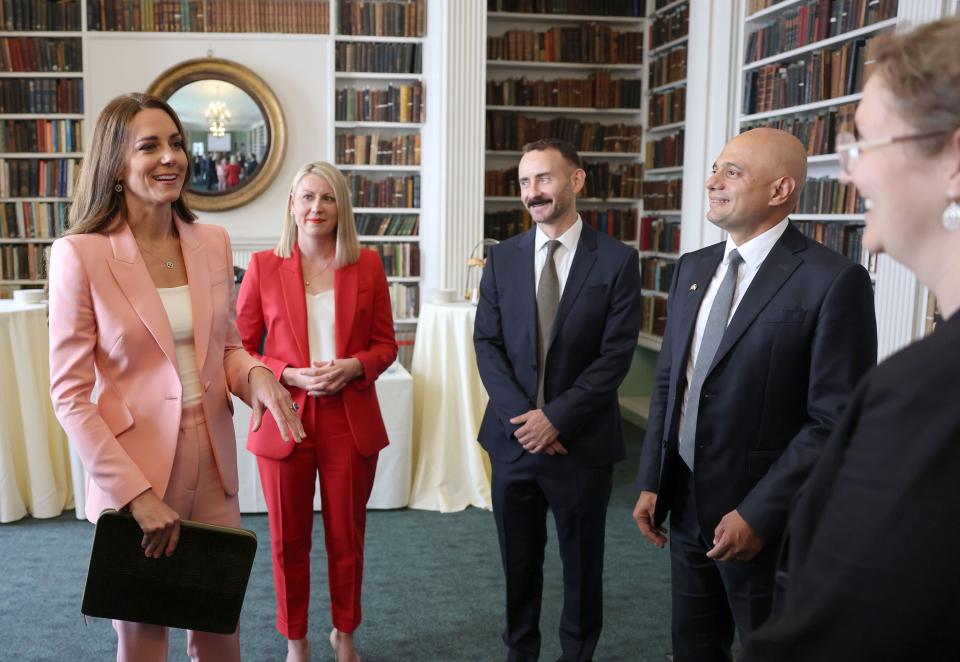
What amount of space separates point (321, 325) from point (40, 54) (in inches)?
211

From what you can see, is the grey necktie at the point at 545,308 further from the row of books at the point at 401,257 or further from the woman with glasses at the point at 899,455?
the row of books at the point at 401,257

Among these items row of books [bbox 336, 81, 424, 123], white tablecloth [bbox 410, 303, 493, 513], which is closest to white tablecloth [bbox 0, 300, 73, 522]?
white tablecloth [bbox 410, 303, 493, 513]

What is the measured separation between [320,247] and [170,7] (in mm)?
4946

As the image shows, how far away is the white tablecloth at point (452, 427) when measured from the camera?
4.51 metres

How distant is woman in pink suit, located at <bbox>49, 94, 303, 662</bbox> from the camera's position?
1.79 m

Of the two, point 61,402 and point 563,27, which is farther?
point 563,27

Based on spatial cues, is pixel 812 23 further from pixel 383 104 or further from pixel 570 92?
pixel 383 104

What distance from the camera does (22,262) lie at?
7.00 meters

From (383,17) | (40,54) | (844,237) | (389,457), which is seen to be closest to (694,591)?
(389,457)

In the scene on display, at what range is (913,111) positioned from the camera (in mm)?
854

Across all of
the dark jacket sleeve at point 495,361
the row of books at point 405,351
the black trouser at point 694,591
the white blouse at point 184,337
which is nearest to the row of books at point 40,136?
the row of books at point 405,351

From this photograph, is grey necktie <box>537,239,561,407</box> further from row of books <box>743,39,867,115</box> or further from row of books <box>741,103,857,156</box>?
row of books <box>743,39,867,115</box>

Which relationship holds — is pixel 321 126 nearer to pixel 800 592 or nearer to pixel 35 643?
pixel 35 643

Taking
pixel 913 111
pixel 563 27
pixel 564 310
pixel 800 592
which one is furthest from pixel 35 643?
pixel 563 27
